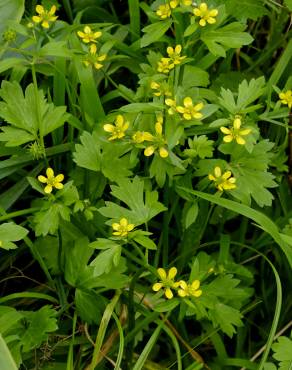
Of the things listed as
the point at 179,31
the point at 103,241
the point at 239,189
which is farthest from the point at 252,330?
the point at 179,31

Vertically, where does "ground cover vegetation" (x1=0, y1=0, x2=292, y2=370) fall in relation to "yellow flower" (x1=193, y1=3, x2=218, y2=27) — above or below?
below

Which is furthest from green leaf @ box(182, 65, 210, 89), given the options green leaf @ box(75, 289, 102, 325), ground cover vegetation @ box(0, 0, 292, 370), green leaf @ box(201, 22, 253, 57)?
green leaf @ box(75, 289, 102, 325)

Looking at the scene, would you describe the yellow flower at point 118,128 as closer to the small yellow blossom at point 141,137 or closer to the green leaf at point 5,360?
the small yellow blossom at point 141,137

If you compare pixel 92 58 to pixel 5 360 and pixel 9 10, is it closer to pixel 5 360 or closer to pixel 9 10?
pixel 9 10

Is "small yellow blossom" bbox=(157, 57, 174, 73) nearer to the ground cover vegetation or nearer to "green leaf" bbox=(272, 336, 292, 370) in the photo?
the ground cover vegetation

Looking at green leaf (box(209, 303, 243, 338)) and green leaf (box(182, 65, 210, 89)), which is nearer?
green leaf (box(209, 303, 243, 338))

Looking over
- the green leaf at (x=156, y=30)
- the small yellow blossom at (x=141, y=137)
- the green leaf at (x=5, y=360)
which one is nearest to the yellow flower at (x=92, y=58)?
the green leaf at (x=156, y=30)

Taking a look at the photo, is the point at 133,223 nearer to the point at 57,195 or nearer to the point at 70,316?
the point at 57,195
